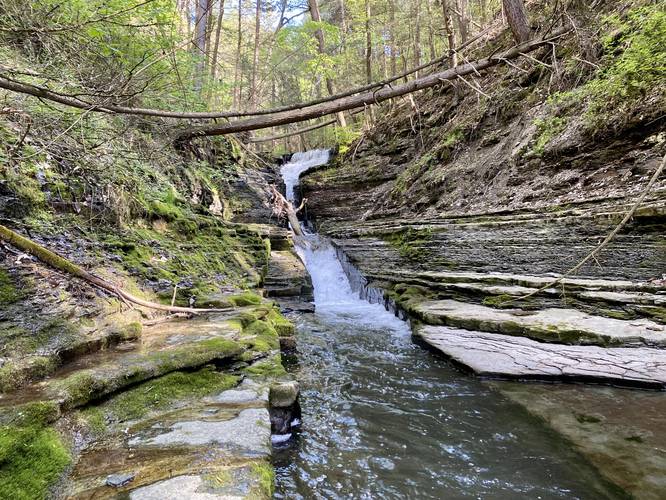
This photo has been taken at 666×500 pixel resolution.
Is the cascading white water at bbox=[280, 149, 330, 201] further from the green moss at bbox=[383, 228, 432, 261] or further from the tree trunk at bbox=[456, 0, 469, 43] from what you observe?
the green moss at bbox=[383, 228, 432, 261]

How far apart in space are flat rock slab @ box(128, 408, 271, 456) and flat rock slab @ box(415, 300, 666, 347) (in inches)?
153

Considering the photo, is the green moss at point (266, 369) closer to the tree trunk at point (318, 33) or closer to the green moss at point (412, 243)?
the green moss at point (412, 243)

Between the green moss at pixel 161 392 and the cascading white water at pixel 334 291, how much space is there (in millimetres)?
3996

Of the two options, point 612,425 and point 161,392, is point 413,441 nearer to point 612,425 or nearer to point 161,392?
point 612,425

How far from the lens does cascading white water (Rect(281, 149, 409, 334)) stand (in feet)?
25.5

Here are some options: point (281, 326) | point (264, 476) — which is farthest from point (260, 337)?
point (264, 476)

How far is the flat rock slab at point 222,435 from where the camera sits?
7.54 ft

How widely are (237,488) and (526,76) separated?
38.9ft

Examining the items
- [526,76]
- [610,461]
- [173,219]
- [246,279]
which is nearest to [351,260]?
[246,279]

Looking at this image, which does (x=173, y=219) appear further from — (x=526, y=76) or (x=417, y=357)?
(x=526, y=76)

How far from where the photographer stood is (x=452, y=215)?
925 cm

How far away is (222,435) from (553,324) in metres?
4.43

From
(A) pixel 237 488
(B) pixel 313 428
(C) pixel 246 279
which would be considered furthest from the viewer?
(C) pixel 246 279

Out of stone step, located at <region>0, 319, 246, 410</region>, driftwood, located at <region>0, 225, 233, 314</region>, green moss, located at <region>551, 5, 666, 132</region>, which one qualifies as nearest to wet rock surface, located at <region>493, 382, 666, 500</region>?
stone step, located at <region>0, 319, 246, 410</region>
